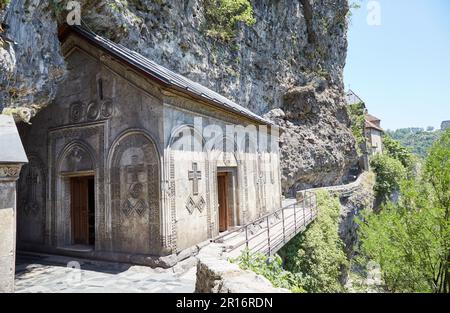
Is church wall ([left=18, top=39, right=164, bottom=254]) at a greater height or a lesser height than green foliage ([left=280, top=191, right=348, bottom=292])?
greater

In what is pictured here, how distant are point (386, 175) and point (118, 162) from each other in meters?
34.8

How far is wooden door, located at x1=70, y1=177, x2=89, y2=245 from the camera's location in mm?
9258

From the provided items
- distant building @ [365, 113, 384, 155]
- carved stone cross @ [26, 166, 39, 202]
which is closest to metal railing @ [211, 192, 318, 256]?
carved stone cross @ [26, 166, 39, 202]

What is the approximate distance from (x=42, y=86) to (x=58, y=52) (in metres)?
1.20

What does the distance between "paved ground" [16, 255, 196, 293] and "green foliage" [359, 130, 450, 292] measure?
9.62 m

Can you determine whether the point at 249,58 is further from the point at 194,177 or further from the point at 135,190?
the point at 135,190

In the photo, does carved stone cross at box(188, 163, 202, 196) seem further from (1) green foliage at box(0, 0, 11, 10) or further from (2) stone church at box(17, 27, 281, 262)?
(1) green foliage at box(0, 0, 11, 10)

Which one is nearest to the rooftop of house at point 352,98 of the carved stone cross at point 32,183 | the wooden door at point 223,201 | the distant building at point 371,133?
the distant building at point 371,133

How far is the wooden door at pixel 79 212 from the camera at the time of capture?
9258mm

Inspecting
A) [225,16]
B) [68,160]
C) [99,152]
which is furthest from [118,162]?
[225,16]

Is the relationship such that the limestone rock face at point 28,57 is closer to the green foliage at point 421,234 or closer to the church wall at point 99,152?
the church wall at point 99,152

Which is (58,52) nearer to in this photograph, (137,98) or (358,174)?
(137,98)

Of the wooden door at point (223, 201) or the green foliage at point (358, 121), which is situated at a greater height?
the green foliage at point (358, 121)

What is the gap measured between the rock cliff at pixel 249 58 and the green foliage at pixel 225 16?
434 millimetres
